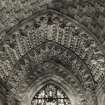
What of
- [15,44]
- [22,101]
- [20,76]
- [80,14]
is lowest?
[22,101]

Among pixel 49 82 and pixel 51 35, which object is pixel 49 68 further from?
pixel 51 35

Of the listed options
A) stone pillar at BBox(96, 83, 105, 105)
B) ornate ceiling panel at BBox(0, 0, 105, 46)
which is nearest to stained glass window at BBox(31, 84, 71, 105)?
stone pillar at BBox(96, 83, 105, 105)

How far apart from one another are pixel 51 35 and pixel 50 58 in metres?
0.51

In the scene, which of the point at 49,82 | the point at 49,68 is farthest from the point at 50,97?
the point at 49,68

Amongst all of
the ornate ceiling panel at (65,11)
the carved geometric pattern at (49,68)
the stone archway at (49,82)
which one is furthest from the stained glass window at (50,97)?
the ornate ceiling panel at (65,11)

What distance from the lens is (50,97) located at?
6.01m

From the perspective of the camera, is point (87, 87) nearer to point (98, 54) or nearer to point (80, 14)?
point (98, 54)

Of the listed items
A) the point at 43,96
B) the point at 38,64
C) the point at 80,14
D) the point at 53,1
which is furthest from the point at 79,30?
the point at 43,96

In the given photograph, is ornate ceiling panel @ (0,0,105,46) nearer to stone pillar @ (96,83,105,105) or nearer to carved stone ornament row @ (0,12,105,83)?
carved stone ornament row @ (0,12,105,83)

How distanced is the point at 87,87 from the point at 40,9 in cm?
173

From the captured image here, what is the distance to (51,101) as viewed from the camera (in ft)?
19.6

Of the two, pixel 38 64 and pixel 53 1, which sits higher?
pixel 53 1

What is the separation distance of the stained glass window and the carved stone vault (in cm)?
10

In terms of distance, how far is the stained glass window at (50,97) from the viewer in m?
5.95
